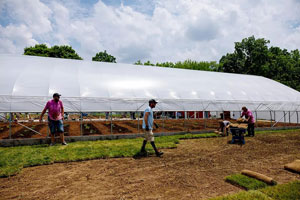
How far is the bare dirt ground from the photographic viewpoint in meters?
4.22

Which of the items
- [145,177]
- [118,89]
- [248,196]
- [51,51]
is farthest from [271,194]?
[51,51]

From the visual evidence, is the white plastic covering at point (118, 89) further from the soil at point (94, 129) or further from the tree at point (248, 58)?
the tree at point (248, 58)

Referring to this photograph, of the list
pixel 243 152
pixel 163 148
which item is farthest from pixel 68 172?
pixel 243 152

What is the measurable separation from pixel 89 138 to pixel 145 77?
6894mm

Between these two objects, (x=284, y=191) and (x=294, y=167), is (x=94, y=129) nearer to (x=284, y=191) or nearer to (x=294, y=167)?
(x=294, y=167)

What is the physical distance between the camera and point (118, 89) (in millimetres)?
13289

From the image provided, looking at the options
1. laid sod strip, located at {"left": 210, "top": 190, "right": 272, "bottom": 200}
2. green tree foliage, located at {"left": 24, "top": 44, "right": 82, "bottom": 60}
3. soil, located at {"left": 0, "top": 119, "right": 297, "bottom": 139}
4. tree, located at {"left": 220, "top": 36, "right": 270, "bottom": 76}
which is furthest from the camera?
tree, located at {"left": 220, "top": 36, "right": 270, "bottom": 76}

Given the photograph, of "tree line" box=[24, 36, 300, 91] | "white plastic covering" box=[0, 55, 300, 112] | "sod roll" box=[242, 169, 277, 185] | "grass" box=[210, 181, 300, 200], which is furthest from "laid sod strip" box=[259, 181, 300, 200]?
"tree line" box=[24, 36, 300, 91]

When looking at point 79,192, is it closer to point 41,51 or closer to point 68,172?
point 68,172

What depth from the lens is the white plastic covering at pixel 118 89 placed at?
11.0 m

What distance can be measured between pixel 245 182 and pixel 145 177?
252 cm

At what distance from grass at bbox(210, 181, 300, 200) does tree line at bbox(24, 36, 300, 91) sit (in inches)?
1578

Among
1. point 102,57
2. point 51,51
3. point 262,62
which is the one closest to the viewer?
point 51,51

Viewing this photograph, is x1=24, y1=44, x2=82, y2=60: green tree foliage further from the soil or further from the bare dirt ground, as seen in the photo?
the bare dirt ground
